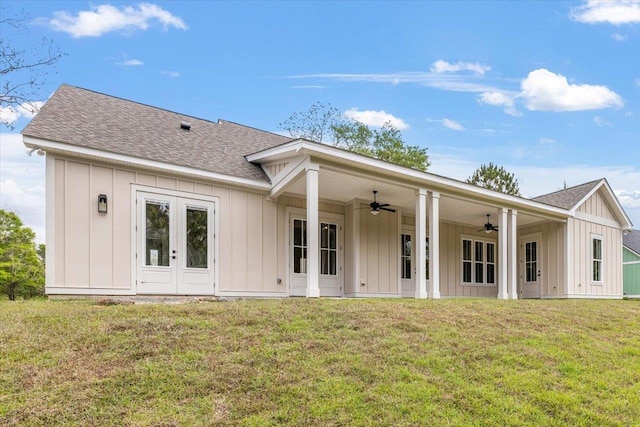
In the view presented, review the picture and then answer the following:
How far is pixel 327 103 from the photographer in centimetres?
2811

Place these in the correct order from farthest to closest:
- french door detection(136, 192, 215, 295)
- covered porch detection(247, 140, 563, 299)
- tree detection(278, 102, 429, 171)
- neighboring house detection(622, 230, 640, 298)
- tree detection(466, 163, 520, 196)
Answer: tree detection(466, 163, 520, 196) → tree detection(278, 102, 429, 171) → neighboring house detection(622, 230, 640, 298) → covered porch detection(247, 140, 563, 299) → french door detection(136, 192, 215, 295)

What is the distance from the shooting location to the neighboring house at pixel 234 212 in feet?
26.2

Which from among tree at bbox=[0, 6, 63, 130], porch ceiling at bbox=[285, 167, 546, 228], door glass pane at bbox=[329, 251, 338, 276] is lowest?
door glass pane at bbox=[329, 251, 338, 276]

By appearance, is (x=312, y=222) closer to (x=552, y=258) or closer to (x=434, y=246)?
(x=434, y=246)

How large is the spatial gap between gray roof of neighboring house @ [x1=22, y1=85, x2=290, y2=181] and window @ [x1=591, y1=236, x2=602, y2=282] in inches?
441

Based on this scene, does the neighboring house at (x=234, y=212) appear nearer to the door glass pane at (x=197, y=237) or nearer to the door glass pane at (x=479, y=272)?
the door glass pane at (x=197, y=237)

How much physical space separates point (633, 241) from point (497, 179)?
29.9 ft

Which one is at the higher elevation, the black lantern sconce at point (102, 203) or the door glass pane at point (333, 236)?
the black lantern sconce at point (102, 203)

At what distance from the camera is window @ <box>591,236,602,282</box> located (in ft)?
50.8

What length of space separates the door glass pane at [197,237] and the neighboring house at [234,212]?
1.1 inches

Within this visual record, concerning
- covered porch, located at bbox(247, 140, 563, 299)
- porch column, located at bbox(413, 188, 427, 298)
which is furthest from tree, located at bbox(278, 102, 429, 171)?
porch column, located at bbox(413, 188, 427, 298)

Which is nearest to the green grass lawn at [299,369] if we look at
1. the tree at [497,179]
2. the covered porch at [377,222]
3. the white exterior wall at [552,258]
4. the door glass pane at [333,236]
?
the covered porch at [377,222]

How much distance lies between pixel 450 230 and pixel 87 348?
12.1 m

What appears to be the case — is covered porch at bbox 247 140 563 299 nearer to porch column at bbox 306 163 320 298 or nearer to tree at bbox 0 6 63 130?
porch column at bbox 306 163 320 298
